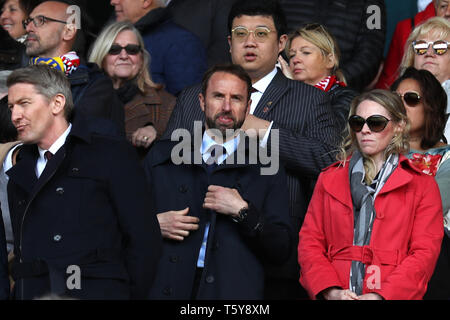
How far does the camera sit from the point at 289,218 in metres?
5.53

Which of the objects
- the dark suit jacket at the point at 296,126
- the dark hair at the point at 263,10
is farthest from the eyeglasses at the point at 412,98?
the dark hair at the point at 263,10

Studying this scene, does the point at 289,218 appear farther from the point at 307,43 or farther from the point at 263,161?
the point at 307,43


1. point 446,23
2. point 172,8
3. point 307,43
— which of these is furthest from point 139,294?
point 172,8

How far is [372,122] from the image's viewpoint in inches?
214

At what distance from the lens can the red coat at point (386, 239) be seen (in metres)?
5.06

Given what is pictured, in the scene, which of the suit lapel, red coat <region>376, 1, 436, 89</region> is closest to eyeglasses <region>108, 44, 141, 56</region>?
the suit lapel

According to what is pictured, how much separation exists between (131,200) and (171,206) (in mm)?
761

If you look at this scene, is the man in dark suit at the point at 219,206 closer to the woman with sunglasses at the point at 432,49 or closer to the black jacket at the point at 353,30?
the woman with sunglasses at the point at 432,49

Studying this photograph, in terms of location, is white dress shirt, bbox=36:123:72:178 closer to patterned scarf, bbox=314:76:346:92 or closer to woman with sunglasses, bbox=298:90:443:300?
woman with sunglasses, bbox=298:90:443:300

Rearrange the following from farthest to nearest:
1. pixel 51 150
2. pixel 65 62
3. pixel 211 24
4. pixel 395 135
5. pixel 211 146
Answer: pixel 211 24 → pixel 65 62 → pixel 211 146 → pixel 395 135 → pixel 51 150

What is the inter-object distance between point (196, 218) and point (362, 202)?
92 centimetres

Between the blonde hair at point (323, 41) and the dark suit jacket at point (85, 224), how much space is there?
8.36ft

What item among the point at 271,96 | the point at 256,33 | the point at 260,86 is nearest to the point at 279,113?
the point at 271,96

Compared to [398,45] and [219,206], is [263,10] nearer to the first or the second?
[219,206]
